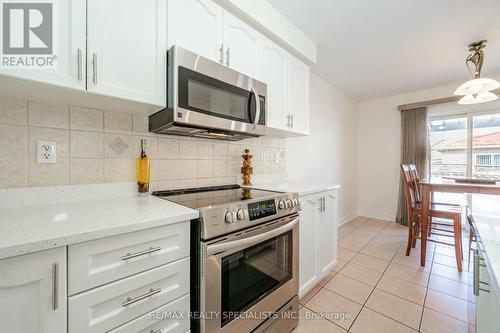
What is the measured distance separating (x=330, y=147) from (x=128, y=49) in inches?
125

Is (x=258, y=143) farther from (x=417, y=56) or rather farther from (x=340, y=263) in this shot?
(x=417, y=56)

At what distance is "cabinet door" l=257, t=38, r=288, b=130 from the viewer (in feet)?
5.73

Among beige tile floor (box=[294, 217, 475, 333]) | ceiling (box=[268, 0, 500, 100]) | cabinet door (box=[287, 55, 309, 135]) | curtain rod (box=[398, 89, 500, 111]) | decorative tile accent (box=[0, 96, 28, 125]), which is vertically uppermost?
ceiling (box=[268, 0, 500, 100])

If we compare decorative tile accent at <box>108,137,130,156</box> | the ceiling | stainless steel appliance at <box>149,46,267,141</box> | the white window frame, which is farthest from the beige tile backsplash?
the white window frame

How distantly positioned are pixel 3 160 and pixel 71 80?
52 centimetres

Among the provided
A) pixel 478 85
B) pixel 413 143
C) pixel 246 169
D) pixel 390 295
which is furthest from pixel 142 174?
pixel 413 143

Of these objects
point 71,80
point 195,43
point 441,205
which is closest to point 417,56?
point 441,205

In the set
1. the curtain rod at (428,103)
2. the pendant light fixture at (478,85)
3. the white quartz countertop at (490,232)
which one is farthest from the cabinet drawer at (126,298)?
the curtain rod at (428,103)

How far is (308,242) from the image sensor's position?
1709 mm

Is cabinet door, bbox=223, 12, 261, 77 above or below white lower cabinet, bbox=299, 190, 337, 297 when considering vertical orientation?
above

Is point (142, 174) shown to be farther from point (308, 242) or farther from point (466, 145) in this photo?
point (466, 145)

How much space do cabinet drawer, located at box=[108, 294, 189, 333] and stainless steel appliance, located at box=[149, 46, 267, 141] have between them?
0.88m

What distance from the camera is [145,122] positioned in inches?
54.6

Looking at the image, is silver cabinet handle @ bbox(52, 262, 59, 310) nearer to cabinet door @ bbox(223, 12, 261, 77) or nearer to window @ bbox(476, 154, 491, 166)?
cabinet door @ bbox(223, 12, 261, 77)
